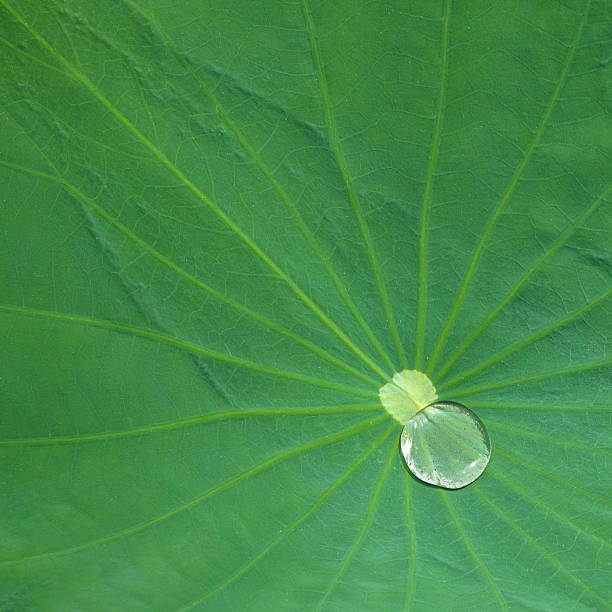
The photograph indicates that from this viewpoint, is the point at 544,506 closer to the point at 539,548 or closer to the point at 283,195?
the point at 539,548

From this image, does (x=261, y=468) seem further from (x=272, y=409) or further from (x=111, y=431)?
(x=111, y=431)

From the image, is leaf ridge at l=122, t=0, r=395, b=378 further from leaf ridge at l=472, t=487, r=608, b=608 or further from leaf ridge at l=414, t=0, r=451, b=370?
leaf ridge at l=472, t=487, r=608, b=608

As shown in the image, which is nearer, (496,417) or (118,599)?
(118,599)

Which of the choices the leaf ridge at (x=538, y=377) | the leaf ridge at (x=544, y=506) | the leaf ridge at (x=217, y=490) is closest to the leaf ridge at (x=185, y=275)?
the leaf ridge at (x=217, y=490)

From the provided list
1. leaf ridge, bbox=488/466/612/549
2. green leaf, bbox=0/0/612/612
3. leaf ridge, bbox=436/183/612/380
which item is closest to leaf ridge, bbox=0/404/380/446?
green leaf, bbox=0/0/612/612

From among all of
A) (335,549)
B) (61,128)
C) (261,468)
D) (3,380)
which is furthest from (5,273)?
(335,549)

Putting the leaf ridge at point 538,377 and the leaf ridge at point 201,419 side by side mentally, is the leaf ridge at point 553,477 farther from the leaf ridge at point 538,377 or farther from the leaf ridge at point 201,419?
the leaf ridge at point 201,419

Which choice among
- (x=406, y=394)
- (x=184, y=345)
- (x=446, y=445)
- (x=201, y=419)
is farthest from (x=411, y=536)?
(x=184, y=345)
